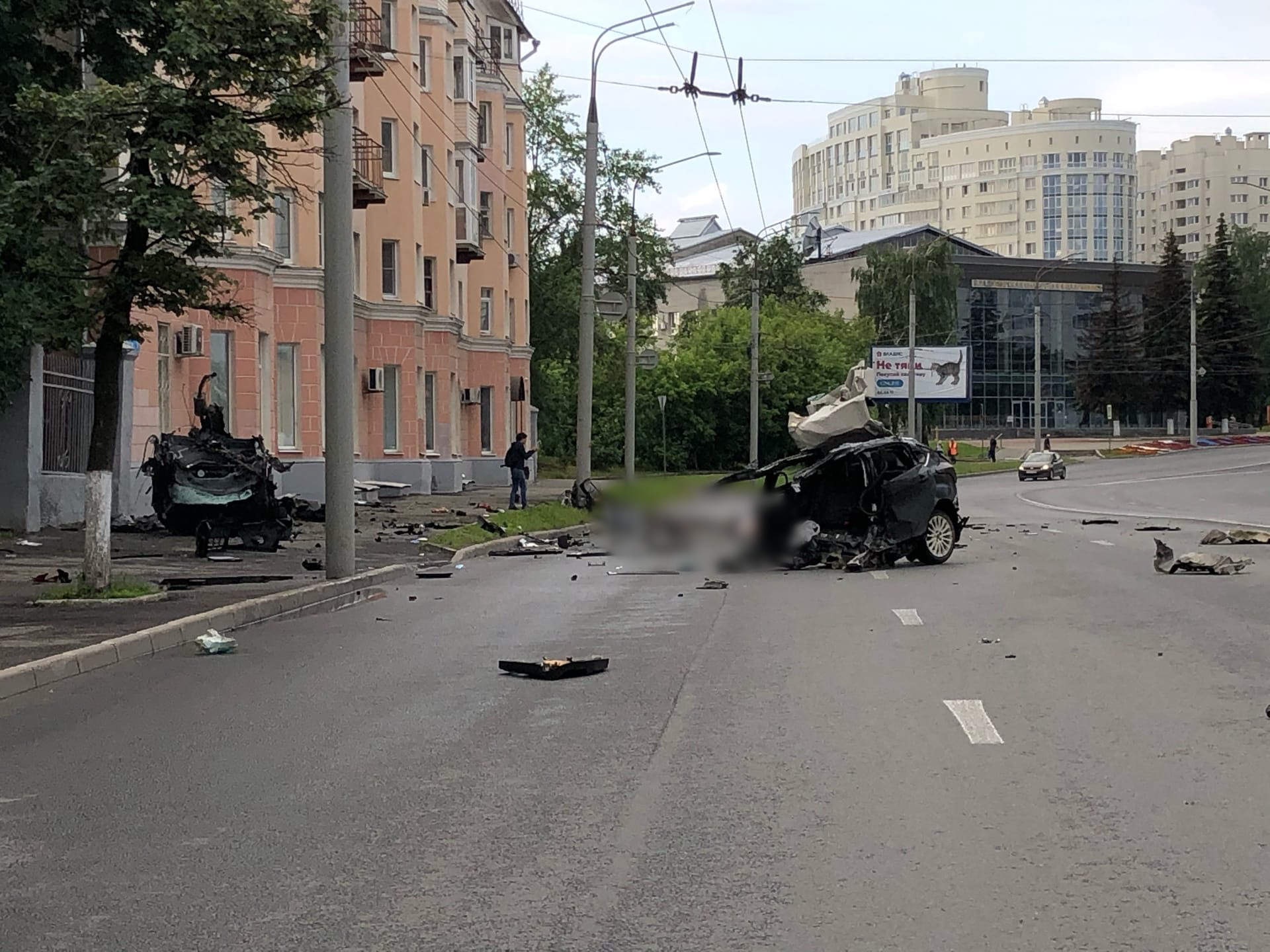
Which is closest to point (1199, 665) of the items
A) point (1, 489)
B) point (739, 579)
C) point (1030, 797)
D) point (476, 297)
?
point (1030, 797)

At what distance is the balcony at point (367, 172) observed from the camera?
1565 inches

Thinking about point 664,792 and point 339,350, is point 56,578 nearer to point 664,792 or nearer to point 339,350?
point 339,350

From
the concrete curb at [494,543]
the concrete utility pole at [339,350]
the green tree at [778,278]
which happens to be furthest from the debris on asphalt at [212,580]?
the green tree at [778,278]

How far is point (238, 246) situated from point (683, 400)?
163ft

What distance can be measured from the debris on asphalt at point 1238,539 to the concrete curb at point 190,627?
504 inches

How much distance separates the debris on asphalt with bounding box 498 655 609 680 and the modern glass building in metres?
109

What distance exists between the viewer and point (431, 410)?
4912 centimetres

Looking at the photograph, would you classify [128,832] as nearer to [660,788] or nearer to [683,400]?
[660,788]

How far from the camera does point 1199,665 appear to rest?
456 inches

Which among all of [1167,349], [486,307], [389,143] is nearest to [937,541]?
[389,143]

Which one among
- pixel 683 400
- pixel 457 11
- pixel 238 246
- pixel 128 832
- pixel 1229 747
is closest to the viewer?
pixel 128 832

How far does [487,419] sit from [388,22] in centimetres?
1692

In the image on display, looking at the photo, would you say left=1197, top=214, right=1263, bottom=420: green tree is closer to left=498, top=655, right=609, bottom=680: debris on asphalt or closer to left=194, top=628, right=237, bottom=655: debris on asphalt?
left=194, top=628, right=237, bottom=655: debris on asphalt

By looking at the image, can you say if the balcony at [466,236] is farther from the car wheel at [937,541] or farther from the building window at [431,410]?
the car wheel at [937,541]
